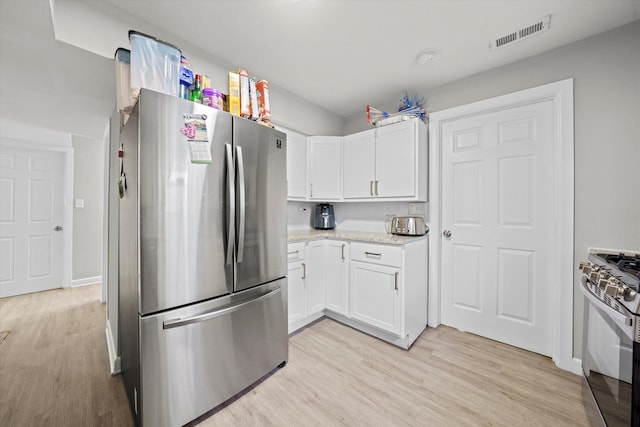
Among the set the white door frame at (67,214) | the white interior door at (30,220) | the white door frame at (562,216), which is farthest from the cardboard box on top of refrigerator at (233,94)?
the white interior door at (30,220)

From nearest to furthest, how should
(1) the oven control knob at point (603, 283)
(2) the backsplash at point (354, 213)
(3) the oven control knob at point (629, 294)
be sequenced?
1. (3) the oven control knob at point (629, 294)
2. (1) the oven control knob at point (603, 283)
3. (2) the backsplash at point (354, 213)

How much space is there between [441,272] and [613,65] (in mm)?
1967

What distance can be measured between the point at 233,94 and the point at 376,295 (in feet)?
6.48

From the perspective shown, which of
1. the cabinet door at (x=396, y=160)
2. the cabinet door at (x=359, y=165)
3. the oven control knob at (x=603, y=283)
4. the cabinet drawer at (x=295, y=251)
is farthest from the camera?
the cabinet door at (x=359, y=165)

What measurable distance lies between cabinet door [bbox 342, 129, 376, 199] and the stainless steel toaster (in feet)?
1.43

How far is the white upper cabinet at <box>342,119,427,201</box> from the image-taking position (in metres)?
2.31

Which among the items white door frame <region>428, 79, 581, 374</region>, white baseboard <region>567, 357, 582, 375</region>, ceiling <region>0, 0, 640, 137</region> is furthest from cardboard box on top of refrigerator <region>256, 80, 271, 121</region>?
white baseboard <region>567, 357, 582, 375</region>

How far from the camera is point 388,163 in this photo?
97.4 inches

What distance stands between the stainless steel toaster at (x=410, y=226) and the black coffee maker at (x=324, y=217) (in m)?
0.93

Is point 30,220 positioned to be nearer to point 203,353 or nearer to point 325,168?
point 203,353

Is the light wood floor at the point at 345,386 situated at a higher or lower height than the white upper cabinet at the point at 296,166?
lower

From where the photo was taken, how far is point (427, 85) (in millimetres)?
2434

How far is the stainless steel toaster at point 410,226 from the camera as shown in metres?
2.33

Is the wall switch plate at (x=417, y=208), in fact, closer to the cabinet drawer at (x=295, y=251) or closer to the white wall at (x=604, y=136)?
the white wall at (x=604, y=136)
